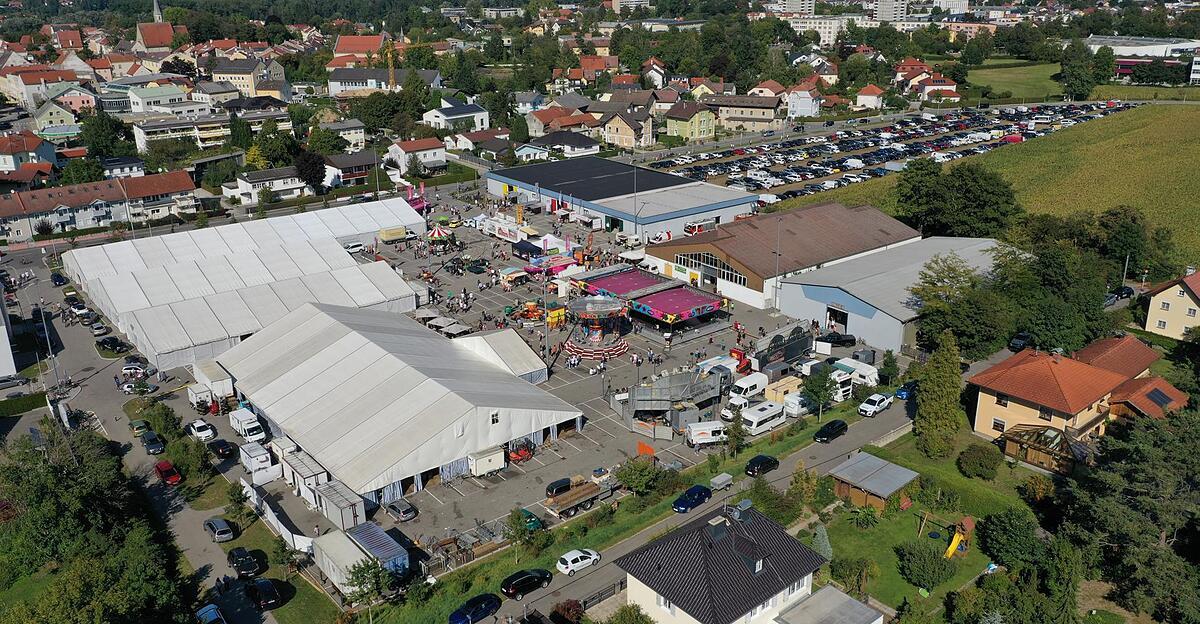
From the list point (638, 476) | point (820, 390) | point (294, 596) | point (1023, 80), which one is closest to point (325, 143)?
point (820, 390)

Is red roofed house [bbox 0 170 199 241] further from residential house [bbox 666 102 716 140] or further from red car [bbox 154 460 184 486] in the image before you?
residential house [bbox 666 102 716 140]

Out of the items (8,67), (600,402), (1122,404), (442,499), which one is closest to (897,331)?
(1122,404)

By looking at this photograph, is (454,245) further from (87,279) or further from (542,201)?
(87,279)

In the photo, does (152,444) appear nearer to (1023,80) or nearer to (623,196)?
(623,196)

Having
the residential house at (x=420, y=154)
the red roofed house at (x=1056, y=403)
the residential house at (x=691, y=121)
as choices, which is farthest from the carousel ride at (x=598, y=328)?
the residential house at (x=691, y=121)

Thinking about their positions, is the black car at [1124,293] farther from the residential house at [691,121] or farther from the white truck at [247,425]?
A: the residential house at [691,121]
